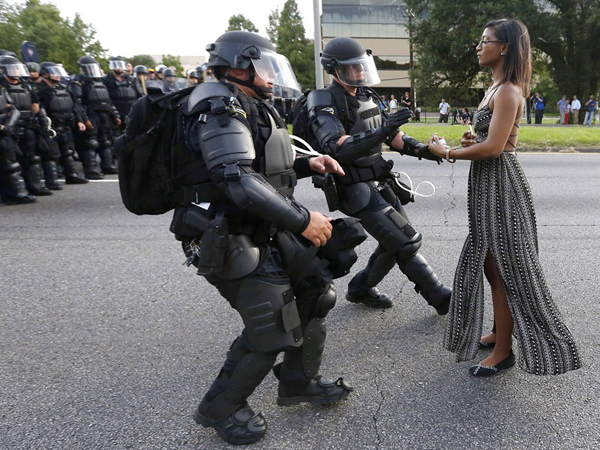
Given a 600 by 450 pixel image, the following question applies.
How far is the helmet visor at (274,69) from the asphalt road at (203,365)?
Result: 1.53 meters

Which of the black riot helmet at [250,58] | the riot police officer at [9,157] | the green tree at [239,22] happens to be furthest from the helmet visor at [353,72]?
the green tree at [239,22]

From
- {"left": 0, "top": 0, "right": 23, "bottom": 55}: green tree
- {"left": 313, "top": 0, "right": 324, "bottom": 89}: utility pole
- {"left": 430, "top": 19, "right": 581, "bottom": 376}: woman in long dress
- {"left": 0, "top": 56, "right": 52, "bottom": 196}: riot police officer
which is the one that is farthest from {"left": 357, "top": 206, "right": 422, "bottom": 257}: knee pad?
{"left": 0, "top": 0, "right": 23, "bottom": 55}: green tree

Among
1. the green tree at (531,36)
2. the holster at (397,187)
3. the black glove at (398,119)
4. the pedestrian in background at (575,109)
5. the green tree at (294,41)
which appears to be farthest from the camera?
the green tree at (294,41)

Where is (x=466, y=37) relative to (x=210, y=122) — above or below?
above

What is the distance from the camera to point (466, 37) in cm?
2769

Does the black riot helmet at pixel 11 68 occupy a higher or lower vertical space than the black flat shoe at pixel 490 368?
higher

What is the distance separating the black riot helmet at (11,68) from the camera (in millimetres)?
7531

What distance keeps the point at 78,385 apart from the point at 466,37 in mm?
28731

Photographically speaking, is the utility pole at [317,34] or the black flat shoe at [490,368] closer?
the black flat shoe at [490,368]

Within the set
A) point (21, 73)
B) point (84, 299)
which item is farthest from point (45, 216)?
point (84, 299)

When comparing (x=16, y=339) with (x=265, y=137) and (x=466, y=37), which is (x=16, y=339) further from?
(x=466, y=37)

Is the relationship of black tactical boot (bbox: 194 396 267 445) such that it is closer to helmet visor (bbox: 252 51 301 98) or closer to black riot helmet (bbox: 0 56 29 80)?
helmet visor (bbox: 252 51 301 98)

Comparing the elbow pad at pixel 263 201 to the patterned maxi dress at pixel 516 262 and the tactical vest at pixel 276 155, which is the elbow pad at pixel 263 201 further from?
the patterned maxi dress at pixel 516 262

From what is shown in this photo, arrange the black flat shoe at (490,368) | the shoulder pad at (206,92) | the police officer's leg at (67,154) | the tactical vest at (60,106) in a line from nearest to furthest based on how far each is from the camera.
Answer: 1. the shoulder pad at (206,92)
2. the black flat shoe at (490,368)
3. the tactical vest at (60,106)
4. the police officer's leg at (67,154)
